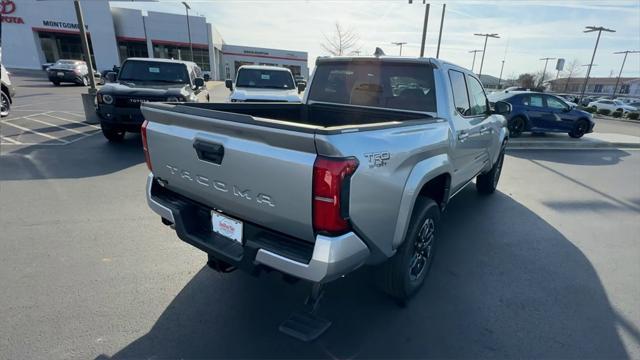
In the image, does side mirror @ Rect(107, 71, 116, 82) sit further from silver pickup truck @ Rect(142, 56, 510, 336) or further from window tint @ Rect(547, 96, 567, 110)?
window tint @ Rect(547, 96, 567, 110)

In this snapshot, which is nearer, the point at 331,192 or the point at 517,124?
the point at 331,192

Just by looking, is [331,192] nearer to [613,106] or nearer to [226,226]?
[226,226]

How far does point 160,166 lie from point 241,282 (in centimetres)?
124

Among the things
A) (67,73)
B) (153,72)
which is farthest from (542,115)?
(67,73)

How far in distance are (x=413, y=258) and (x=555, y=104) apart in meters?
13.0

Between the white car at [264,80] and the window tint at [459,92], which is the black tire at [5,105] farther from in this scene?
the window tint at [459,92]

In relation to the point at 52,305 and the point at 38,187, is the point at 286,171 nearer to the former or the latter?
the point at 52,305

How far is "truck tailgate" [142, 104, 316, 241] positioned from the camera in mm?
1819

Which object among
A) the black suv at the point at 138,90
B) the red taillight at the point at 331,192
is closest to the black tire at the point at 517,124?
the black suv at the point at 138,90

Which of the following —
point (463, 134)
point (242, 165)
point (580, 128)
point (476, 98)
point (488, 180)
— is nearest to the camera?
point (242, 165)

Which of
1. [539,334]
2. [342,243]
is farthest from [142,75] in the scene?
[539,334]

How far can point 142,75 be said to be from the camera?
8336mm

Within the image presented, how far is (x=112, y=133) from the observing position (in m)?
8.03

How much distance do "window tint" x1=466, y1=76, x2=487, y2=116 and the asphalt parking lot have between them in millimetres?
1513
